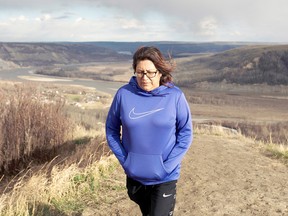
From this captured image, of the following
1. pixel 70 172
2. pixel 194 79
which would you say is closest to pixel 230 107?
pixel 194 79

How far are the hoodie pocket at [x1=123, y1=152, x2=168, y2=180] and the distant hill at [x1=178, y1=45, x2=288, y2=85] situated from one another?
99.2 m

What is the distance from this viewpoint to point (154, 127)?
8.24 ft

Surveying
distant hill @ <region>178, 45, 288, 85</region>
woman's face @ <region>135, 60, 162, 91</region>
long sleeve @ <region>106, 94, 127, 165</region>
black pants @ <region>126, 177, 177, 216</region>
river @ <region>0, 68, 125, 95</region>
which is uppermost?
woman's face @ <region>135, 60, 162, 91</region>

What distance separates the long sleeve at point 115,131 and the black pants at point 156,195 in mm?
212

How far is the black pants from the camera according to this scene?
2.65 metres

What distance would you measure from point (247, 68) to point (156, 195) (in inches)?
4308

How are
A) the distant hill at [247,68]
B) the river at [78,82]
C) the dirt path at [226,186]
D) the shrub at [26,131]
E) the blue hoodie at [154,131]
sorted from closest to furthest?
the blue hoodie at [154,131], the dirt path at [226,186], the shrub at [26,131], the river at [78,82], the distant hill at [247,68]

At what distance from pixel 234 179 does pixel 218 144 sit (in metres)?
2.37

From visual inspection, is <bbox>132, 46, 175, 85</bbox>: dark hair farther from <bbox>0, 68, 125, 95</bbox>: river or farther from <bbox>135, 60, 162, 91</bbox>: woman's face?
<bbox>0, 68, 125, 95</bbox>: river

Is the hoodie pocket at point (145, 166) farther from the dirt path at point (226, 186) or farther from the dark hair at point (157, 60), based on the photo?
the dirt path at point (226, 186)

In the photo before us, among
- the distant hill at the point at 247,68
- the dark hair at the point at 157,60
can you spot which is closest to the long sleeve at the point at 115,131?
the dark hair at the point at 157,60

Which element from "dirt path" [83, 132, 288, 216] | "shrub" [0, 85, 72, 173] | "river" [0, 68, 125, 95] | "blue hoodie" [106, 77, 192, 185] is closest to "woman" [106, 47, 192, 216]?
"blue hoodie" [106, 77, 192, 185]

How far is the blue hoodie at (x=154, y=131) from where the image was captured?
252 centimetres

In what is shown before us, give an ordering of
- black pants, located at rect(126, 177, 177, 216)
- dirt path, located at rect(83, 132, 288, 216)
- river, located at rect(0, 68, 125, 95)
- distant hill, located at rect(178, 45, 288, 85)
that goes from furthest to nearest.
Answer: distant hill, located at rect(178, 45, 288, 85) → river, located at rect(0, 68, 125, 95) → dirt path, located at rect(83, 132, 288, 216) → black pants, located at rect(126, 177, 177, 216)
